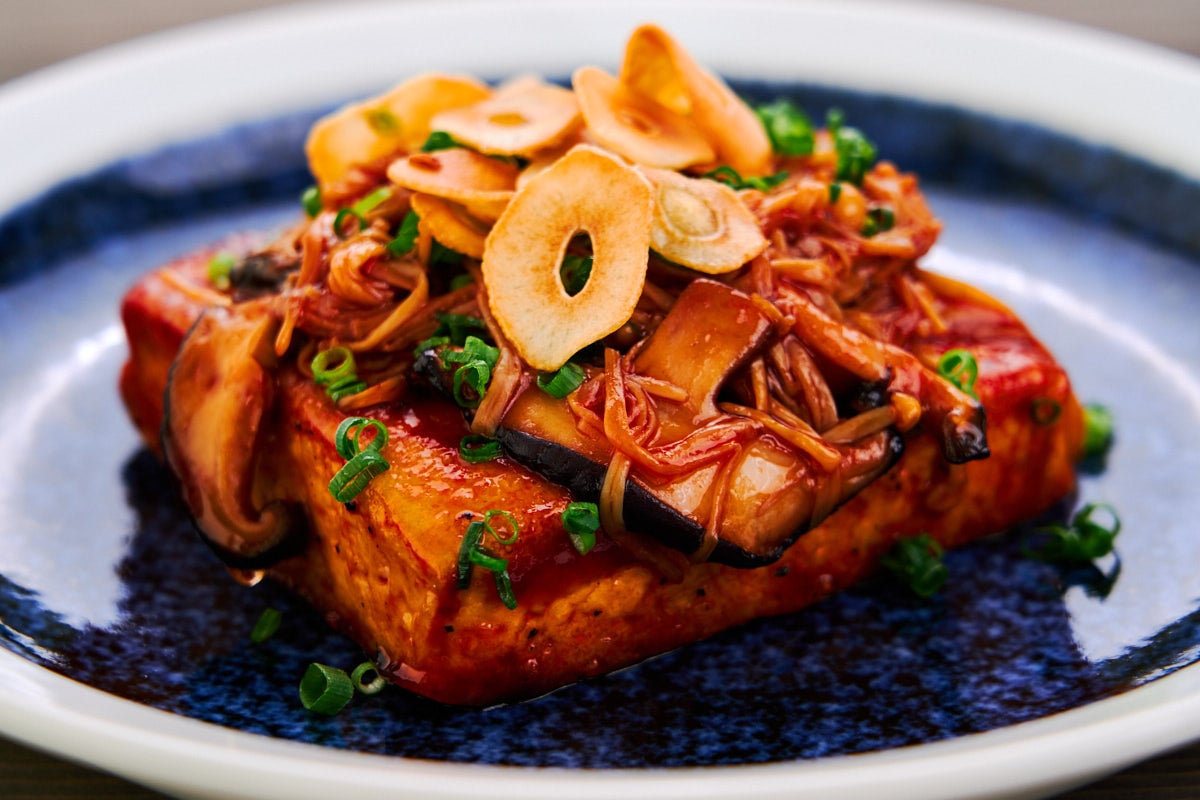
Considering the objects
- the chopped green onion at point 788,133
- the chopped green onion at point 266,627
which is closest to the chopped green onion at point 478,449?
the chopped green onion at point 266,627

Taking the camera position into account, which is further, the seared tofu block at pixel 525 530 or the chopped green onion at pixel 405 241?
the chopped green onion at pixel 405 241

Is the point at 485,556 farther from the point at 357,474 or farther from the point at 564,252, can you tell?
the point at 564,252

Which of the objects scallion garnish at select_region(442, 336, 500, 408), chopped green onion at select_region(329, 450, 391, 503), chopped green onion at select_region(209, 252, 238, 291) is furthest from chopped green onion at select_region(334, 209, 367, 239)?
chopped green onion at select_region(329, 450, 391, 503)

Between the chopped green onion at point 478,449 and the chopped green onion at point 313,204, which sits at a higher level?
the chopped green onion at point 313,204

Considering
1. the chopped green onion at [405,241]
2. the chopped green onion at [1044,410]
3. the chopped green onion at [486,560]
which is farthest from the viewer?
the chopped green onion at [1044,410]

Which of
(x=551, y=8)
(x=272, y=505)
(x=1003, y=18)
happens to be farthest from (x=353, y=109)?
(x=1003, y=18)

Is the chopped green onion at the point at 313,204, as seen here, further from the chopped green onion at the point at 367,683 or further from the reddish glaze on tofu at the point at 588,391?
the chopped green onion at the point at 367,683

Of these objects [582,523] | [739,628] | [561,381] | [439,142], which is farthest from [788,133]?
[582,523]

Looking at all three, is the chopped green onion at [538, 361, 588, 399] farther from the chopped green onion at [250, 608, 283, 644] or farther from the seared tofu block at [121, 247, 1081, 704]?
the chopped green onion at [250, 608, 283, 644]
